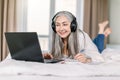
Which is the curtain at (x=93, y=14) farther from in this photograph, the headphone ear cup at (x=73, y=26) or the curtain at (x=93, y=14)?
the headphone ear cup at (x=73, y=26)

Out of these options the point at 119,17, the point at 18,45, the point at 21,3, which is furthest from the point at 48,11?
the point at 18,45

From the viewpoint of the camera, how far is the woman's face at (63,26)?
1.66 m

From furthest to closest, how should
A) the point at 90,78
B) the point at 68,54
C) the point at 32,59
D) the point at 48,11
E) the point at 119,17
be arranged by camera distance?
the point at 48,11 < the point at 119,17 < the point at 68,54 < the point at 32,59 < the point at 90,78

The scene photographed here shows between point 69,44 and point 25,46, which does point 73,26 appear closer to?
point 69,44

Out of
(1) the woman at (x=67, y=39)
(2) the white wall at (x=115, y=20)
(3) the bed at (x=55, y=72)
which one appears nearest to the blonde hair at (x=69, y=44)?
(1) the woman at (x=67, y=39)

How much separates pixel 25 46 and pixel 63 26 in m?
0.47

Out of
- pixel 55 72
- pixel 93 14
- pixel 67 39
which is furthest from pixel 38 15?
pixel 55 72

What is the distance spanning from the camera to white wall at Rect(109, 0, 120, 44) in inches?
156

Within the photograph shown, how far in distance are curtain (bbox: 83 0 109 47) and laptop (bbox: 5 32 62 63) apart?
2.92m

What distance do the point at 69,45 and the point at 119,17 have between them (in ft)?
8.02

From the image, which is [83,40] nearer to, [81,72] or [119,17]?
[81,72]

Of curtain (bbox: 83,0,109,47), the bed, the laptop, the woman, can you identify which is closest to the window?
curtain (bbox: 83,0,109,47)

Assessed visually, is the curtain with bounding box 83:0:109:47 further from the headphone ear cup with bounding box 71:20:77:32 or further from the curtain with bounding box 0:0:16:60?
the headphone ear cup with bounding box 71:20:77:32

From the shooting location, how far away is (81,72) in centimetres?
97
